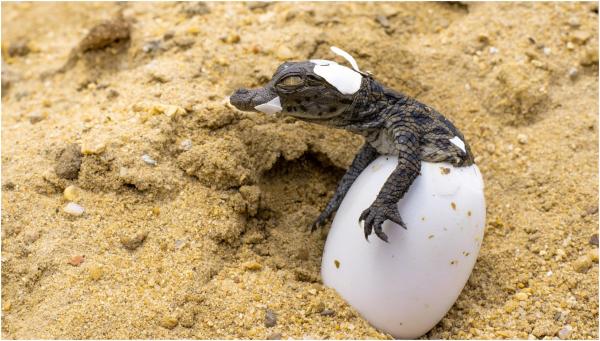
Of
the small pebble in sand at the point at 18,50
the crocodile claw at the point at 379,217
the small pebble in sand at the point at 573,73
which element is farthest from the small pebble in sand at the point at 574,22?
the small pebble in sand at the point at 18,50

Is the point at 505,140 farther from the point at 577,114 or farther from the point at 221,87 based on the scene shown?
the point at 221,87

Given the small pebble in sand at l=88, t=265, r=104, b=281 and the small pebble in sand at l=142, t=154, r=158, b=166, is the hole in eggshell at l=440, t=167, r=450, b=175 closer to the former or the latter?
the small pebble in sand at l=142, t=154, r=158, b=166

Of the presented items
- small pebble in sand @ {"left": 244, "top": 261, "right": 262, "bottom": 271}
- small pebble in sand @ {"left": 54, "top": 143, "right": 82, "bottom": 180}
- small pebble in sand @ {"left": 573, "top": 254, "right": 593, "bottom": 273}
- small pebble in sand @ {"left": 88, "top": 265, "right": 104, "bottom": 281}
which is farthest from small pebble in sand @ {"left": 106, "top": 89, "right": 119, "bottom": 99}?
small pebble in sand @ {"left": 573, "top": 254, "right": 593, "bottom": 273}

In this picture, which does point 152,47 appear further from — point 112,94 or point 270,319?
point 270,319

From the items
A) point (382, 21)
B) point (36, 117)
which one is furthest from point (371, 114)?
point (36, 117)

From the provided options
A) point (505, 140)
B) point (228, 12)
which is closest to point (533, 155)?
point (505, 140)
